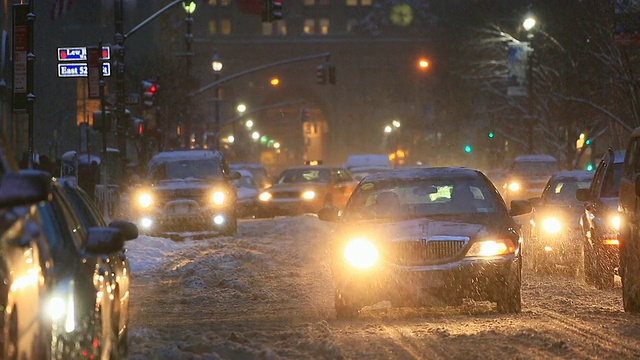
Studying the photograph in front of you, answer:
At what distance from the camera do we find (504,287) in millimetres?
12492

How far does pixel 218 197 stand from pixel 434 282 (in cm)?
1787

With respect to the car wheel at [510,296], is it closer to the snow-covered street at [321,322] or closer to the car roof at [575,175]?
the snow-covered street at [321,322]

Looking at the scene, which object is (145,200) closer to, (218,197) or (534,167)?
(218,197)

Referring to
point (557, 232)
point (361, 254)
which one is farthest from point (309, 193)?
point (361, 254)

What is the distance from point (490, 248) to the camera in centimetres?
1253

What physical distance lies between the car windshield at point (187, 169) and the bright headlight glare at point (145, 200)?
0.74 m

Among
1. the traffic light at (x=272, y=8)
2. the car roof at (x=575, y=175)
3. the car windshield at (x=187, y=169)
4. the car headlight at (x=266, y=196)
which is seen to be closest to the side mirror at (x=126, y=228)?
the car roof at (x=575, y=175)

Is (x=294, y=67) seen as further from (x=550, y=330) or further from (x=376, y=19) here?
(x=550, y=330)

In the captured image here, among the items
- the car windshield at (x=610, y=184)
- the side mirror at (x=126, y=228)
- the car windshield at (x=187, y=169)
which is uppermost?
the car windshield at (x=187, y=169)

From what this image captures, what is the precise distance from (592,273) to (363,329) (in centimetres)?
539

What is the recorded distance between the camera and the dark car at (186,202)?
29.6 meters

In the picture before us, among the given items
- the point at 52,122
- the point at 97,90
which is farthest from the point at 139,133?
the point at 52,122

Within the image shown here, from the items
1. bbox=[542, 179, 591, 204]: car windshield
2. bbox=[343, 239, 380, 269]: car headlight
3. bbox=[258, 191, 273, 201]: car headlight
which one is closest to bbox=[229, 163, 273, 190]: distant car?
bbox=[258, 191, 273, 201]: car headlight

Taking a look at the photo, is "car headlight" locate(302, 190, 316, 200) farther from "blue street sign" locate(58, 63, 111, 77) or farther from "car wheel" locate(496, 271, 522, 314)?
"car wheel" locate(496, 271, 522, 314)
